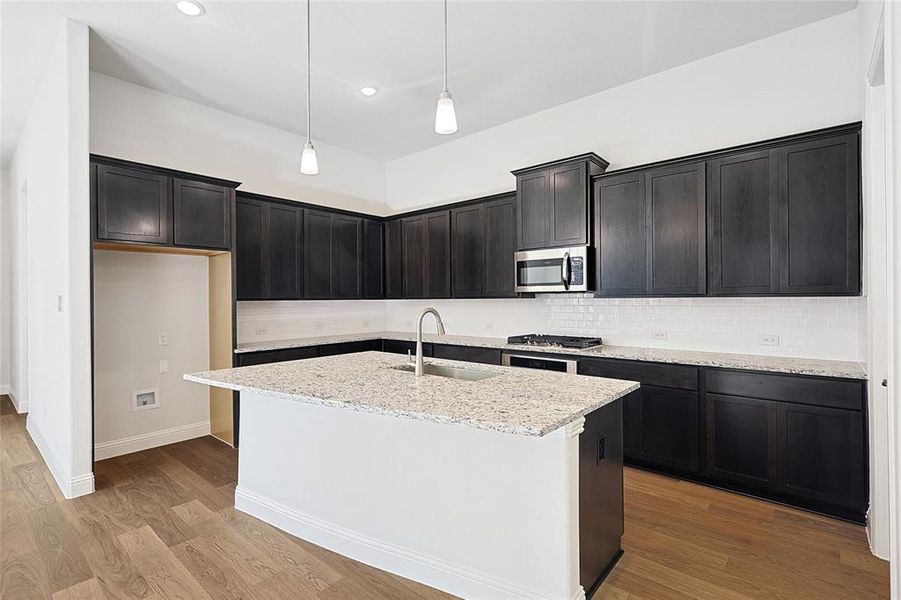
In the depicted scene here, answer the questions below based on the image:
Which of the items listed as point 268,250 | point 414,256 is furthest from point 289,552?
point 414,256

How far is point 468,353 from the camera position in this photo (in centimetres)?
466

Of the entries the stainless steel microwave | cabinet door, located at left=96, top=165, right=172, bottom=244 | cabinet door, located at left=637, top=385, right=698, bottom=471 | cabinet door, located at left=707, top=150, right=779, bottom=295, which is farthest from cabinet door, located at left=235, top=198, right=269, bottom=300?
cabinet door, located at left=707, top=150, right=779, bottom=295

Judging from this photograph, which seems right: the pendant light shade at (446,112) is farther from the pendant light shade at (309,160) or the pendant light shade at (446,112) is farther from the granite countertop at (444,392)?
the granite countertop at (444,392)

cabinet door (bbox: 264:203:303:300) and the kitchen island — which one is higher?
cabinet door (bbox: 264:203:303:300)

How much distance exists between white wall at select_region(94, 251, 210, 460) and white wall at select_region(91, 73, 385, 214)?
3.01 feet

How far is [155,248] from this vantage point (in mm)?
3908

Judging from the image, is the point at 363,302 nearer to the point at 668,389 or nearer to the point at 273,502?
the point at 273,502

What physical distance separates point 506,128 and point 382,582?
14.3 feet

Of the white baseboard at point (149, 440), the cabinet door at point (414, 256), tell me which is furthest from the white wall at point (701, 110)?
the white baseboard at point (149, 440)

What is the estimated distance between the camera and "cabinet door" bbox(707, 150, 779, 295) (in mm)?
3178

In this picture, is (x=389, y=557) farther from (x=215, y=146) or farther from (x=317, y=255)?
(x=215, y=146)

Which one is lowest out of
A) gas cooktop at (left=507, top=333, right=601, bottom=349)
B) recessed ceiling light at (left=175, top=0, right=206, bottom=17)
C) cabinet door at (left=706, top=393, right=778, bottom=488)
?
cabinet door at (left=706, top=393, right=778, bottom=488)

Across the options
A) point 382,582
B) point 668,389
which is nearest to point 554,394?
point 382,582

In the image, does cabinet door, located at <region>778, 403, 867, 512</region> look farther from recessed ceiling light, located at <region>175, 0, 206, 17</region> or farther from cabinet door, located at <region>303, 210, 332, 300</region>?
recessed ceiling light, located at <region>175, 0, 206, 17</region>
